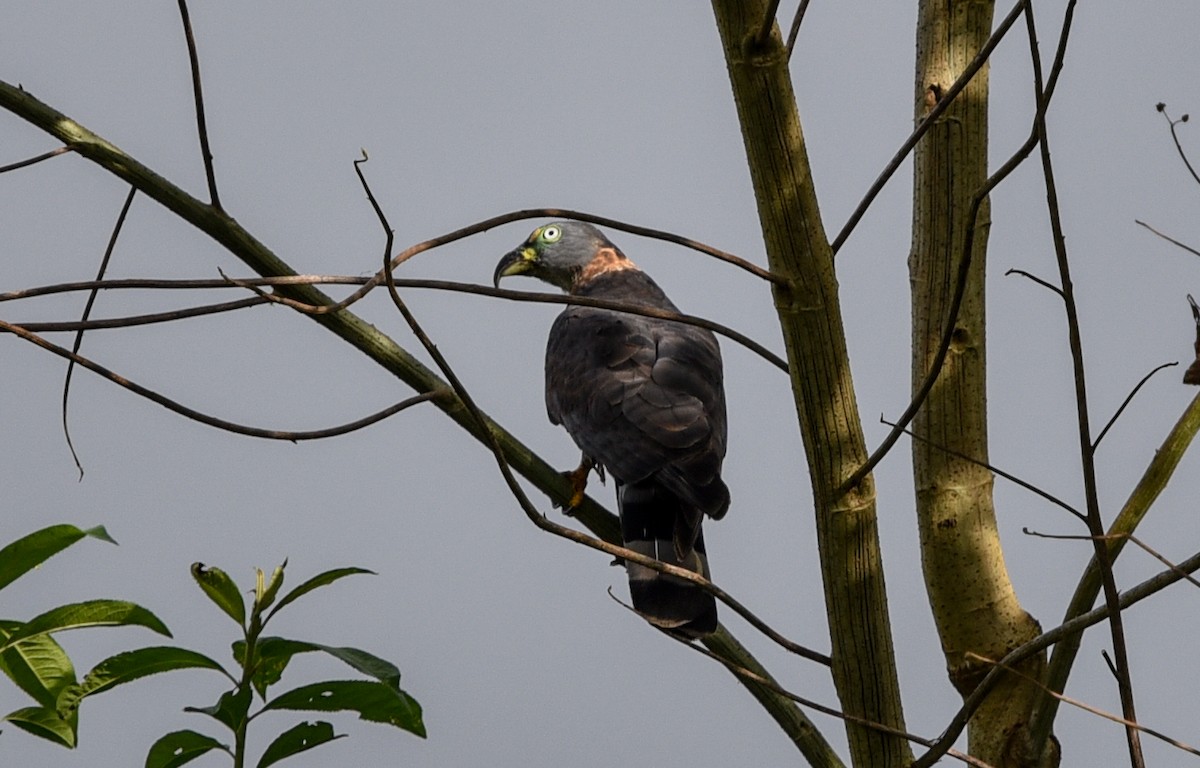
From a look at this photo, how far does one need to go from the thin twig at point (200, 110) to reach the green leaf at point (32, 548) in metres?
0.71

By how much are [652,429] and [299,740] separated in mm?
1676

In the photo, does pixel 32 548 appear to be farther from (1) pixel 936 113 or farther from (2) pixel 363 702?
(1) pixel 936 113

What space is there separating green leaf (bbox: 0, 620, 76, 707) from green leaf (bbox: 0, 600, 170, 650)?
3 centimetres

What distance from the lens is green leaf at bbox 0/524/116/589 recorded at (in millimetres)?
1484

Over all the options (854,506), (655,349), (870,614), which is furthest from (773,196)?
(655,349)

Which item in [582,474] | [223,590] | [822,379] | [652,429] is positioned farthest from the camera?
[582,474]

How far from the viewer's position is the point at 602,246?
4859 millimetres

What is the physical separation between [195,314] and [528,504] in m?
0.49

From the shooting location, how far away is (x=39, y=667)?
1.52m

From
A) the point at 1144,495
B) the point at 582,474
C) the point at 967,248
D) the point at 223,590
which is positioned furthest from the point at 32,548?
the point at 582,474

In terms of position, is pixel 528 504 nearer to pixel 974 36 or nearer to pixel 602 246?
pixel 974 36

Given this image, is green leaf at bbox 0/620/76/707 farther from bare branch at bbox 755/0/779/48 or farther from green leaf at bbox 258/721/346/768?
bare branch at bbox 755/0/779/48

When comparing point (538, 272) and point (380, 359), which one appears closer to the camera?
point (380, 359)

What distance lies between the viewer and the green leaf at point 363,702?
1596 mm
